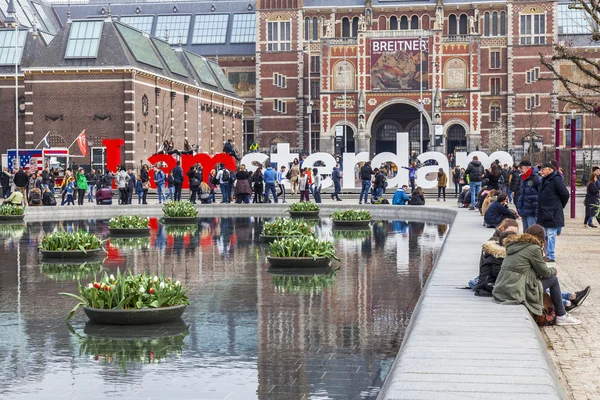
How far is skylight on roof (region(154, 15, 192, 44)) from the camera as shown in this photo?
293ft

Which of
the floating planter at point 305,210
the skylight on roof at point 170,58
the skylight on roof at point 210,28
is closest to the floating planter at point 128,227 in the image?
the floating planter at point 305,210

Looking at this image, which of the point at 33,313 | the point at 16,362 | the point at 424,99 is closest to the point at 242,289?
the point at 33,313

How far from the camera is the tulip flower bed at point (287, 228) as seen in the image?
18.7 m

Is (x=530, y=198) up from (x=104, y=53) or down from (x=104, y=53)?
down

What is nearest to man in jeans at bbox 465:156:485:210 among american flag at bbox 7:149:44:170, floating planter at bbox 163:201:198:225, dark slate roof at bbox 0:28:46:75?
floating planter at bbox 163:201:198:225

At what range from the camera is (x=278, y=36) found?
3258 inches

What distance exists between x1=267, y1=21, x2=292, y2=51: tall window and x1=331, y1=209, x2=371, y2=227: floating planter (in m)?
59.0

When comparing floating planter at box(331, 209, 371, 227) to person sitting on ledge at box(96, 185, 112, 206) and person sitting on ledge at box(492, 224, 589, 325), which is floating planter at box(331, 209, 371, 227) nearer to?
person sitting on ledge at box(96, 185, 112, 206)

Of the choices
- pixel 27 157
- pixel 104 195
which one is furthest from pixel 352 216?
pixel 27 157

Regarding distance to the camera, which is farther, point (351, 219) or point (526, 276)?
point (351, 219)

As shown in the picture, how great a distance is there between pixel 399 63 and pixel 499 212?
56510 millimetres

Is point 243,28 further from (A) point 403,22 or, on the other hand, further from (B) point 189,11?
(A) point 403,22

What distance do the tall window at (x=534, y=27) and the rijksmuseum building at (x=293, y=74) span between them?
9 centimetres

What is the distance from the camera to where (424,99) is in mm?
74125
